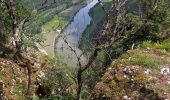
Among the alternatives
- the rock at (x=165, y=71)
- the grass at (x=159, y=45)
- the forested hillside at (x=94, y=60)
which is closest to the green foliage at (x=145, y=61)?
the forested hillside at (x=94, y=60)

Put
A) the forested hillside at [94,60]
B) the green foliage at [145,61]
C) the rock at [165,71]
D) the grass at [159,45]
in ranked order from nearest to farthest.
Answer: the forested hillside at [94,60], the rock at [165,71], the green foliage at [145,61], the grass at [159,45]

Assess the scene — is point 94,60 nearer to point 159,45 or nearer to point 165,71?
point 159,45

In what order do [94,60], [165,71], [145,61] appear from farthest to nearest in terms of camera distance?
[94,60], [145,61], [165,71]

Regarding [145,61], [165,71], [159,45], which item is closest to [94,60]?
[159,45]

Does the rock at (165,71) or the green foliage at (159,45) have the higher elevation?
the green foliage at (159,45)

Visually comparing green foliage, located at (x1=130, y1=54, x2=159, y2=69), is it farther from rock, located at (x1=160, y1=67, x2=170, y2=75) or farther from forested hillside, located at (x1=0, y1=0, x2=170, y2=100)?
rock, located at (x1=160, y1=67, x2=170, y2=75)

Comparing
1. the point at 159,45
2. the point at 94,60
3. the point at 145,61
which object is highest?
the point at 94,60

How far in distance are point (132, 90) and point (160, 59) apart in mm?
4028

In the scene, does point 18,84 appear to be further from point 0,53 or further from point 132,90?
point 132,90

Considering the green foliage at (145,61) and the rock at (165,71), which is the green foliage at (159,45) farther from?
the rock at (165,71)

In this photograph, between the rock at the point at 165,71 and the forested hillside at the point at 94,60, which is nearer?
the forested hillside at the point at 94,60

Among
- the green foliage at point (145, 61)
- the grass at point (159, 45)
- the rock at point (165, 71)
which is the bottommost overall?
the rock at point (165, 71)

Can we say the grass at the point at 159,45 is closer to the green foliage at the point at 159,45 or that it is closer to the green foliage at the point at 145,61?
the green foliage at the point at 159,45

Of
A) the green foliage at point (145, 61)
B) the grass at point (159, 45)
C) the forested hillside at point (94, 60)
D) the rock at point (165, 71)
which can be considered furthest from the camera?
the grass at point (159, 45)
